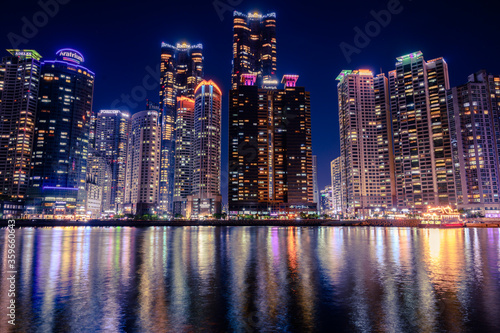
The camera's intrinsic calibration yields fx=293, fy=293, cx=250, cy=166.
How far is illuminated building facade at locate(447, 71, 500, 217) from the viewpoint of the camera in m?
173

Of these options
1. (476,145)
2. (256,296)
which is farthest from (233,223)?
(256,296)

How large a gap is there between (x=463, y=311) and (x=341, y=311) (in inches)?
265

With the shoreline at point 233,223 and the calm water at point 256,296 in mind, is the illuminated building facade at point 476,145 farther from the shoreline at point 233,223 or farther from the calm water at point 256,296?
the calm water at point 256,296

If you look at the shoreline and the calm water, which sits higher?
the calm water

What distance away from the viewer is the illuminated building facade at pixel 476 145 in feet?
567

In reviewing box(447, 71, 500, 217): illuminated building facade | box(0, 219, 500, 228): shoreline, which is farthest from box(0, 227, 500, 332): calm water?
box(447, 71, 500, 217): illuminated building facade

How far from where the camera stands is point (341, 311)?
16266 mm

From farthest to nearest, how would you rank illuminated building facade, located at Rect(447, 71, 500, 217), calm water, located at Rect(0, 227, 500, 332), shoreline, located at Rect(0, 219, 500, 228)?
1. illuminated building facade, located at Rect(447, 71, 500, 217)
2. shoreline, located at Rect(0, 219, 500, 228)
3. calm water, located at Rect(0, 227, 500, 332)

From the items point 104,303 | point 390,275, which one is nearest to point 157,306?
point 104,303

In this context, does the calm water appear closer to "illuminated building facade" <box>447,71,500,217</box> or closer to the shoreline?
the shoreline

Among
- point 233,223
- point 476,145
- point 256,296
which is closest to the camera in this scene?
point 256,296

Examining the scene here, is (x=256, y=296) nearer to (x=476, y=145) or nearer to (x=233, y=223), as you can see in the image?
(x=233, y=223)

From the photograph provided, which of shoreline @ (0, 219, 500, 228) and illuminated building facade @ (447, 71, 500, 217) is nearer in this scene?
shoreline @ (0, 219, 500, 228)

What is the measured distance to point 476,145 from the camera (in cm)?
17850
